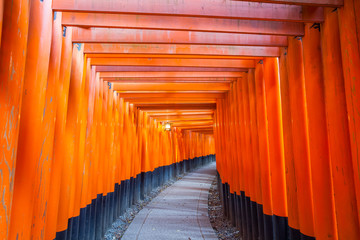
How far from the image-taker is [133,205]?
956cm

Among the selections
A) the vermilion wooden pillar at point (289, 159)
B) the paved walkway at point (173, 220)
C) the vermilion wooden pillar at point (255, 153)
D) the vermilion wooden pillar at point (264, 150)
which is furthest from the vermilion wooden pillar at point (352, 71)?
the paved walkway at point (173, 220)

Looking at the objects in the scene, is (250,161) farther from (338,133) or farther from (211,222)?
(211,222)

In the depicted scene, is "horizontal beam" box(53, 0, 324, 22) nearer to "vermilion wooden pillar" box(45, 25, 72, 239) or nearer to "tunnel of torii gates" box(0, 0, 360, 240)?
"tunnel of torii gates" box(0, 0, 360, 240)

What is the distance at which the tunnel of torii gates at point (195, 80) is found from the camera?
7.84ft

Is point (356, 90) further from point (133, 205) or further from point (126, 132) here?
point (133, 205)

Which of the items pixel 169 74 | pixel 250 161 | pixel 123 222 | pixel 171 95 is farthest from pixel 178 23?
pixel 123 222

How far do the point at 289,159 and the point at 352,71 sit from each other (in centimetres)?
163

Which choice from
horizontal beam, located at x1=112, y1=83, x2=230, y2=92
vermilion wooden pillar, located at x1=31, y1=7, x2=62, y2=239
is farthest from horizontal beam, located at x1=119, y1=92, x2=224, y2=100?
vermilion wooden pillar, located at x1=31, y1=7, x2=62, y2=239

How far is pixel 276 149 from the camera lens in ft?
13.8

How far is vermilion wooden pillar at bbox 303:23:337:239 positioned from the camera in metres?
2.87

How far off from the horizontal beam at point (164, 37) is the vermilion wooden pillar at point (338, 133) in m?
1.06

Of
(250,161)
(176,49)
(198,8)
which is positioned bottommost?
(250,161)

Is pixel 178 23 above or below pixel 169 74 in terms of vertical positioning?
below

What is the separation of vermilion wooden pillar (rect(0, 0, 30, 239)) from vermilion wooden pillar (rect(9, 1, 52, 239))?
0.29m
